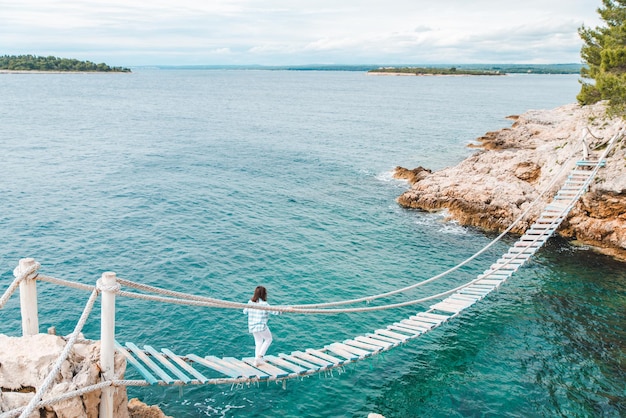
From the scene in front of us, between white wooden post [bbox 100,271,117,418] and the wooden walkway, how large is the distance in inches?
29.4

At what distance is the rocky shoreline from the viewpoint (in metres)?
23.6

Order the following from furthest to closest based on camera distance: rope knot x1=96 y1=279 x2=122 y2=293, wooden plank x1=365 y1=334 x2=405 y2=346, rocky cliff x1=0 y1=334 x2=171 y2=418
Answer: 1. wooden plank x1=365 y1=334 x2=405 y2=346
2. rope knot x1=96 y1=279 x2=122 y2=293
3. rocky cliff x1=0 y1=334 x2=171 y2=418

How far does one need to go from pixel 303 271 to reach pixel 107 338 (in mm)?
14043

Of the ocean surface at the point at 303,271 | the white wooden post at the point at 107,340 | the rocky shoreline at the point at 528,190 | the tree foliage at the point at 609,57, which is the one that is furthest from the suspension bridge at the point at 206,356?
the tree foliage at the point at 609,57

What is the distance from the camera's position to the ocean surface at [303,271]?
42.7ft

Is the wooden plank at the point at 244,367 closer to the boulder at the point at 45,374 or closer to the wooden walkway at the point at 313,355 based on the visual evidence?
the wooden walkway at the point at 313,355

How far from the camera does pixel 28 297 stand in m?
6.78

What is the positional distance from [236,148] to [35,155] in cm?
1719

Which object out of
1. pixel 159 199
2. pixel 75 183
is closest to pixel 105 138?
pixel 75 183

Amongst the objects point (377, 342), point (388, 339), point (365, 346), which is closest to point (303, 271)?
point (388, 339)

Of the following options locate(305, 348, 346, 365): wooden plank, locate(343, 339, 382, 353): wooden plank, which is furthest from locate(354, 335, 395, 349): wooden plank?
locate(305, 348, 346, 365): wooden plank

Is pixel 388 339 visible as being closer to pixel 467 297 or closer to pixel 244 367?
pixel 467 297

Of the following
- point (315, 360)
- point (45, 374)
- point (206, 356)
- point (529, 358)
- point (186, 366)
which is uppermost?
point (45, 374)

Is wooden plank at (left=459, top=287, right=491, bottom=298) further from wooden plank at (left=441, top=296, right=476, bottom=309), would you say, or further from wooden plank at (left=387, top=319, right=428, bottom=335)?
wooden plank at (left=387, top=319, right=428, bottom=335)
